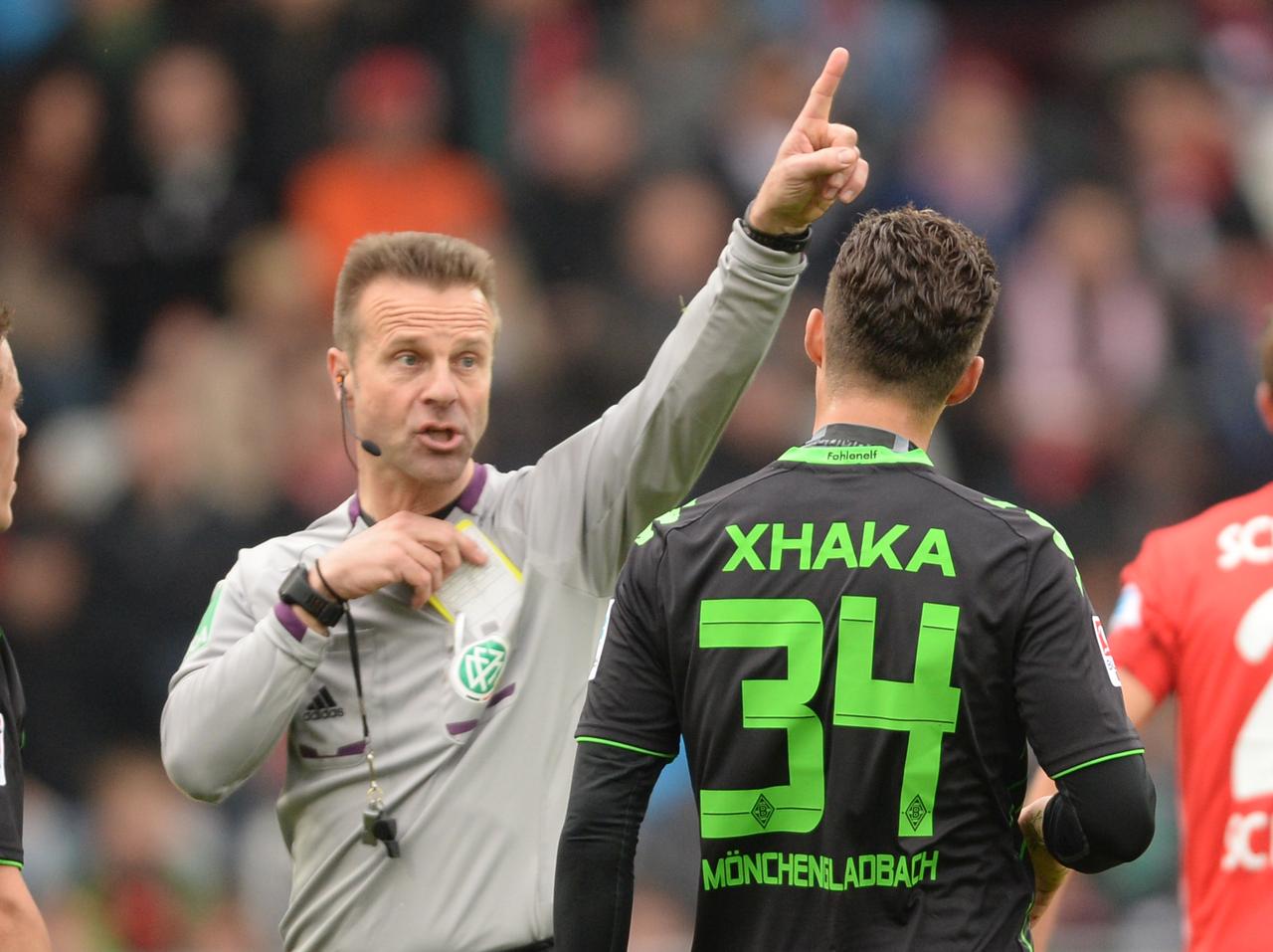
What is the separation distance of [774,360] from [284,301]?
7.71ft

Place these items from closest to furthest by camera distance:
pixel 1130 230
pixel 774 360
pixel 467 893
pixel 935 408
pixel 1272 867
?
pixel 935 408, pixel 467 893, pixel 1272 867, pixel 774 360, pixel 1130 230

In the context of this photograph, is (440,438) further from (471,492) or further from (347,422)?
(347,422)

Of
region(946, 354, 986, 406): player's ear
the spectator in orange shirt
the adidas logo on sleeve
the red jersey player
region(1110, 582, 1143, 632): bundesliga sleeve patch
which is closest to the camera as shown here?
region(946, 354, 986, 406): player's ear

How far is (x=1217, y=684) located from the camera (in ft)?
14.0

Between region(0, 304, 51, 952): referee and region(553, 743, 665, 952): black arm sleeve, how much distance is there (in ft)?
3.31

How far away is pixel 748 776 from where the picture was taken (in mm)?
3045

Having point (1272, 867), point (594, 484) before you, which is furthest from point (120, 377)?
point (1272, 867)

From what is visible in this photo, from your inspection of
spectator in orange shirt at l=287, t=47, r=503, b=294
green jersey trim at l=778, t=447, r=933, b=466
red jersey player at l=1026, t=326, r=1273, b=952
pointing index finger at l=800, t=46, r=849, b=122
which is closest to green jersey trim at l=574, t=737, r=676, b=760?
green jersey trim at l=778, t=447, r=933, b=466

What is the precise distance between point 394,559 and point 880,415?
1.02 m

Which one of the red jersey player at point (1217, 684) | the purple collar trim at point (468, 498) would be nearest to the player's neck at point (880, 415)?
the purple collar trim at point (468, 498)

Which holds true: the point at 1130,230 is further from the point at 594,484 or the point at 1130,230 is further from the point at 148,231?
the point at 594,484

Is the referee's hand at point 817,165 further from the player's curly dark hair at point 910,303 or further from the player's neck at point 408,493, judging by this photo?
the player's neck at point 408,493

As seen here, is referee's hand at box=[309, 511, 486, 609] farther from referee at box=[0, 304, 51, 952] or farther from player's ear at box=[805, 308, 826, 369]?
player's ear at box=[805, 308, 826, 369]

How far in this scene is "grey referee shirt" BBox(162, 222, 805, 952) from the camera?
365 cm
